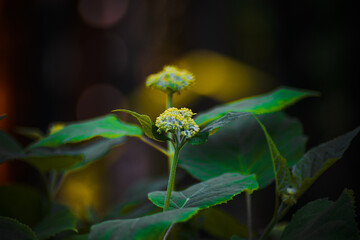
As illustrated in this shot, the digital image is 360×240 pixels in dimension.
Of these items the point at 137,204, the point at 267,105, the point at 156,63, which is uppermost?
the point at 267,105

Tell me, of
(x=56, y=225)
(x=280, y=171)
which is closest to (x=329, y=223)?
(x=280, y=171)

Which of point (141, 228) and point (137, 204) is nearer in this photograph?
point (141, 228)

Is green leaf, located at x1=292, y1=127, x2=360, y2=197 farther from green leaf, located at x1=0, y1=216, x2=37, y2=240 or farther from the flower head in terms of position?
green leaf, located at x1=0, y1=216, x2=37, y2=240

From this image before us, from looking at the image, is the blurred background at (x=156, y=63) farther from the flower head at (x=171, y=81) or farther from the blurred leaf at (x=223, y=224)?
the flower head at (x=171, y=81)

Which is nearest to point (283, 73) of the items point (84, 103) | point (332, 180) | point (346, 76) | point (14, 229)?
point (346, 76)

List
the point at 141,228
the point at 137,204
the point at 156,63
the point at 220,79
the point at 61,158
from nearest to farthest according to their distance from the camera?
1. the point at 141,228
2. the point at 61,158
3. the point at 137,204
4. the point at 220,79
5. the point at 156,63

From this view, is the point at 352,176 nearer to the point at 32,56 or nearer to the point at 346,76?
the point at 346,76

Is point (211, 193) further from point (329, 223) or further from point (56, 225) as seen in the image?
point (56, 225)

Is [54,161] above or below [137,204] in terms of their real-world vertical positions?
above

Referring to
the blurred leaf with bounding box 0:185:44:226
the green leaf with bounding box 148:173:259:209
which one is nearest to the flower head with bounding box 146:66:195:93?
the green leaf with bounding box 148:173:259:209
